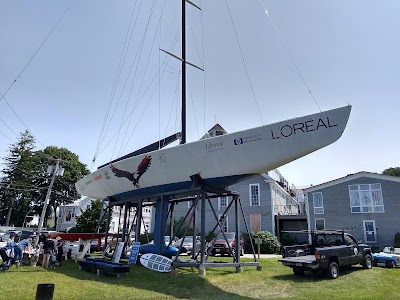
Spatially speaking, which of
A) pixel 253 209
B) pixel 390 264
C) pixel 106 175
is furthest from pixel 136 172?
pixel 253 209

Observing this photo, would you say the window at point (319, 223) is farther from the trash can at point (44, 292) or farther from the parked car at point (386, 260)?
the trash can at point (44, 292)

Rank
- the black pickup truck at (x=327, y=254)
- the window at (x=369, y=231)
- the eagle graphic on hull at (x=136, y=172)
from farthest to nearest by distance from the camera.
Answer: the window at (x=369, y=231) → the eagle graphic on hull at (x=136, y=172) → the black pickup truck at (x=327, y=254)

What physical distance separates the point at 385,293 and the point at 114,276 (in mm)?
7514

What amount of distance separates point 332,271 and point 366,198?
16.5 metres

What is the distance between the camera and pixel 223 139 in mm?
10211

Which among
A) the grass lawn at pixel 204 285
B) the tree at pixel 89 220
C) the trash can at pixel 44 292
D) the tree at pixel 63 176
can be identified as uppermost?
the tree at pixel 63 176

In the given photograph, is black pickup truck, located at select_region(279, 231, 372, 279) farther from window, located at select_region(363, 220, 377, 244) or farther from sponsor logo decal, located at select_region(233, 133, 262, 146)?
window, located at select_region(363, 220, 377, 244)

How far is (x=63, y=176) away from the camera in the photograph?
153 feet

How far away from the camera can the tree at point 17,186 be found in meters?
46.9

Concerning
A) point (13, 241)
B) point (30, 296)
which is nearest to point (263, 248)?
point (13, 241)

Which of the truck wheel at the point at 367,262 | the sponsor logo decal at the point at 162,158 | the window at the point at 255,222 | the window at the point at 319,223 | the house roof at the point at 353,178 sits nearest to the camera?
the truck wheel at the point at 367,262

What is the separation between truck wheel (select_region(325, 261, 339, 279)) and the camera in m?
9.39

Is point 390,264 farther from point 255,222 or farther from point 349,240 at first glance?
point 255,222

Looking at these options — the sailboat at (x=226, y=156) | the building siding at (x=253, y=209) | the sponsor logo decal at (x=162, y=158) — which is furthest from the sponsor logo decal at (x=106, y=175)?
the building siding at (x=253, y=209)
